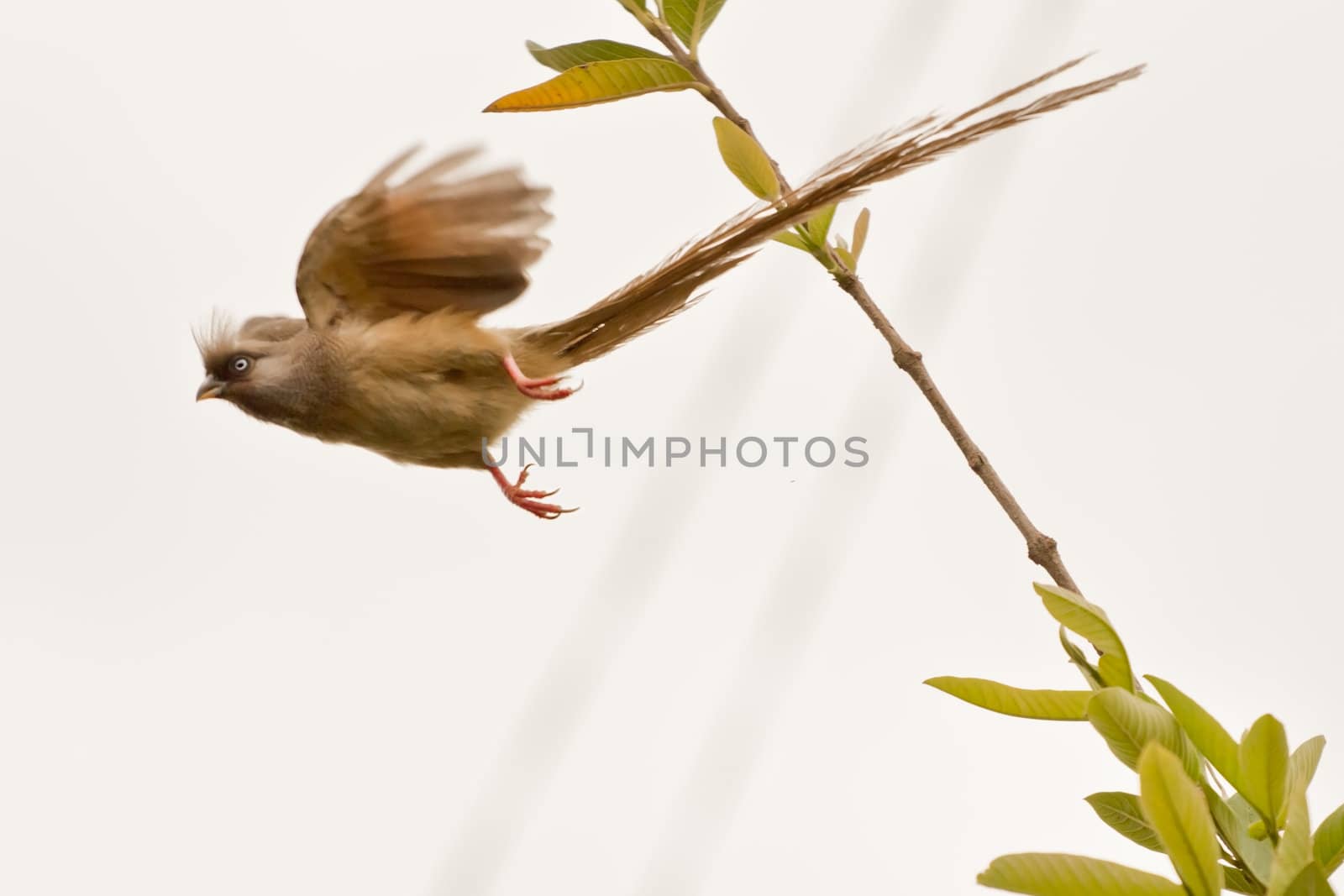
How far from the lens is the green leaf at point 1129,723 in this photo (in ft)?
4.64

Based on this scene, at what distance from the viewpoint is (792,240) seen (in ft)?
6.78

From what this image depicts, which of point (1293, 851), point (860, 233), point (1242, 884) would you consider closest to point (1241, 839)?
point (1242, 884)

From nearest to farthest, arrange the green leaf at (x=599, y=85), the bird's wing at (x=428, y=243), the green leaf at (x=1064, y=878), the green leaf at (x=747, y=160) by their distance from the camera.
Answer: the green leaf at (x=1064, y=878), the green leaf at (x=747, y=160), the green leaf at (x=599, y=85), the bird's wing at (x=428, y=243)

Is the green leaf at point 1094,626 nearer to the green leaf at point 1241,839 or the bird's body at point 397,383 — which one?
the green leaf at point 1241,839

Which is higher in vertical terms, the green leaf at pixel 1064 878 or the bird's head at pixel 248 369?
the bird's head at pixel 248 369

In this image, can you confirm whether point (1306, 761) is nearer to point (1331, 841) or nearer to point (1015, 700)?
point (1331, 841)

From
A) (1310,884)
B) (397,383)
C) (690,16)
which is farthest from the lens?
(397,383)

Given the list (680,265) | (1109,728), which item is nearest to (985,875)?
(1109,728)

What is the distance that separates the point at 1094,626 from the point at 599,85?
3.70ft

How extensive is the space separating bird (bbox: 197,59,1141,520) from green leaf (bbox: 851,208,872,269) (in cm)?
101

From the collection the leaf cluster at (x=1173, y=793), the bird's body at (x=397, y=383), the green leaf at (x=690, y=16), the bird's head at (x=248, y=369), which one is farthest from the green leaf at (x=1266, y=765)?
the bird's head at (x=248, y=369)

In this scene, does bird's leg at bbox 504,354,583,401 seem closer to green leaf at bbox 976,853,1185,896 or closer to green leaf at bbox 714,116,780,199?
green leaf at bbox 714,116,780,199

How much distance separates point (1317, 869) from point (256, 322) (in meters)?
3.16

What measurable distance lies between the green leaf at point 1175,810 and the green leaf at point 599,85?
1.19 metres
